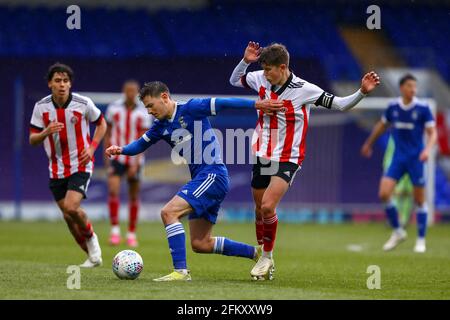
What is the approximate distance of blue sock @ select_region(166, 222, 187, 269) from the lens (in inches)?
338

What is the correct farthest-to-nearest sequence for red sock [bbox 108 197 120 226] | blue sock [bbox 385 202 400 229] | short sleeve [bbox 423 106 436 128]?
red sock [bbox 108 197 120 226] → blue sock [bbox 385 202 400 229] → short sleeve [bbox 423 106 436 128]

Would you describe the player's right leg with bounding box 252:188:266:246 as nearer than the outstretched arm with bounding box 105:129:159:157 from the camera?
No

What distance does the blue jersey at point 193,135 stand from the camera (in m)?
8.79

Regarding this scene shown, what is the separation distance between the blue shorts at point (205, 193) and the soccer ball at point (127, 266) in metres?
0.70

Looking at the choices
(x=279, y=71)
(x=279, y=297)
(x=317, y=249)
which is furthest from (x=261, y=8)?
(x=279, y=297)

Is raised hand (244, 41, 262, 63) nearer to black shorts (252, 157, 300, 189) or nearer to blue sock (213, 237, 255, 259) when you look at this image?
black shorts (252, 157, 300, 189)

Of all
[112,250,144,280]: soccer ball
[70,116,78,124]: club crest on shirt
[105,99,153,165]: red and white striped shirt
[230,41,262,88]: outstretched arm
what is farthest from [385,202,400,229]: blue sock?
[112,250,144,280]: soccer ball

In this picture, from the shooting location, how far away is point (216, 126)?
21.7 m

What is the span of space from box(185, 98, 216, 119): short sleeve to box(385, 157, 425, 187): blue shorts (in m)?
5.93

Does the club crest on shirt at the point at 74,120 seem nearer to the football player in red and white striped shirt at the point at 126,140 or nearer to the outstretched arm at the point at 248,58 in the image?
the outstretched arm at the point at 248,58

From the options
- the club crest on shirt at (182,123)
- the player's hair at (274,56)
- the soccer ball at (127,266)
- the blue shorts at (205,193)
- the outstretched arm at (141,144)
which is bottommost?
the soccer ball at (127,266)

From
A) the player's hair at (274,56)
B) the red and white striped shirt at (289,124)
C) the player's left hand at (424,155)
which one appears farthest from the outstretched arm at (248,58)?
the player's left hand at (424,155)

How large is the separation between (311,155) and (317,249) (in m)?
8.87

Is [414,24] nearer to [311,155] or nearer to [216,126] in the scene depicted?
[311,155]
